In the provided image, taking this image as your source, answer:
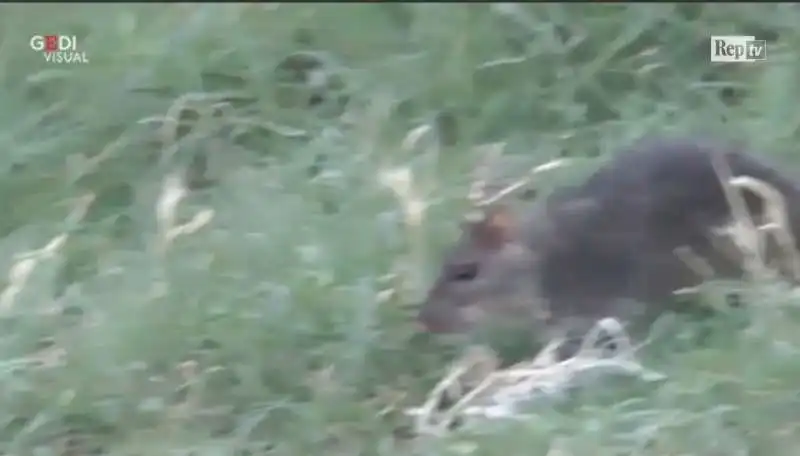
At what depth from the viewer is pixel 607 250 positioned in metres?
3.63

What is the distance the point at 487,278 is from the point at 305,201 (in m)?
0.53

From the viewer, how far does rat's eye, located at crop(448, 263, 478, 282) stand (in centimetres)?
371

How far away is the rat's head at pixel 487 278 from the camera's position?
11.8 ft

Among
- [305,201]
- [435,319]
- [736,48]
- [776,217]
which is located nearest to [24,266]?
[305,201]

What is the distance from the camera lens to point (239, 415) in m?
3.23

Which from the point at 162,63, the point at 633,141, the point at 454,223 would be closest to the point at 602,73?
the point at 633,141

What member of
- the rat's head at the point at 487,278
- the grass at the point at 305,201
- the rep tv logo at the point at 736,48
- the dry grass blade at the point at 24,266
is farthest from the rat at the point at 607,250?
the dry grass blade at the point at 24,266

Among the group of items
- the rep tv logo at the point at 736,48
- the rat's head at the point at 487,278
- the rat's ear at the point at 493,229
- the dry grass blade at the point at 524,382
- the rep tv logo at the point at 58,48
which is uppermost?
the rep tv logo at the point at 58,48

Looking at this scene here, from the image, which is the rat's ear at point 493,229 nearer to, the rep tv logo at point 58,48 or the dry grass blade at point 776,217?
the dry grass blade at point 776,217

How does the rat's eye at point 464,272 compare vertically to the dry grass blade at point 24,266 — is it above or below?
below

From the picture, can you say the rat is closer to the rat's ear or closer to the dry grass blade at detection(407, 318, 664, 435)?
the rat's ear

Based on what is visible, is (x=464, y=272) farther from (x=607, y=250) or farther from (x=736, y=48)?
(x=736, y=48)

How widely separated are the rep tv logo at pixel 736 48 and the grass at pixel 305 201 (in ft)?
0.10

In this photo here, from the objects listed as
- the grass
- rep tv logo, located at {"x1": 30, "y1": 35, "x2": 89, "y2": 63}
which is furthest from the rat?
rep tv logo, located at {"x1": 30, "y1": 35, "x2": 89, "y2": 63}
